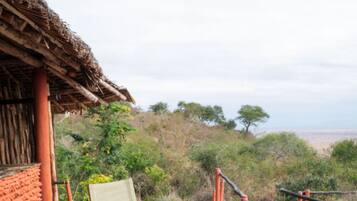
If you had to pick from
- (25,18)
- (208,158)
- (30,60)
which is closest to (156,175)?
(208,158)

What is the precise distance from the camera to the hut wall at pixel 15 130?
5.01 metres

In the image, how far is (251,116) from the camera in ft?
94.4

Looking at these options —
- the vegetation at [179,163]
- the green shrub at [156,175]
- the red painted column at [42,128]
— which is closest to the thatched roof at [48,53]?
the red painted column at [42,128]

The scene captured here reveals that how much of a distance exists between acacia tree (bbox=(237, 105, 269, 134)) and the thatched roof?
22994mm

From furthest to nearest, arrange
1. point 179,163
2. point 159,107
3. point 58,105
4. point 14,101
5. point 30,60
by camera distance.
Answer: point 159,107 → point 179,163 → point 58,105 → point 14,101 → point 30,60

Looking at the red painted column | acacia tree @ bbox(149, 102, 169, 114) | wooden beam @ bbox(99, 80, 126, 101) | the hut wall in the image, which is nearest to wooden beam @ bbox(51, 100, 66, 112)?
wooden beam @ bbox(99, 80, 126, 101)

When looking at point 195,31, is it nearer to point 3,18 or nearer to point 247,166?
point 247,166

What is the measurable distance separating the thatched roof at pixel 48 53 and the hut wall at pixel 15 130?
29 cm

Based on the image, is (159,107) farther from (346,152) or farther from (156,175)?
(156,175)

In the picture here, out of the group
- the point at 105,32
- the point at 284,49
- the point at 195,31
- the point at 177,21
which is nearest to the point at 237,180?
the point at 105,32

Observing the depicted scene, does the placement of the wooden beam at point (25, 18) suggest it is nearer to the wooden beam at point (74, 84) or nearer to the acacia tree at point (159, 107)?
the wooden beam at point (74, 84)

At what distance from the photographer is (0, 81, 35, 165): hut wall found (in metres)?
5.01

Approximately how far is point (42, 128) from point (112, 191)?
5.18 feet

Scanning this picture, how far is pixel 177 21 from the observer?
17281mm
